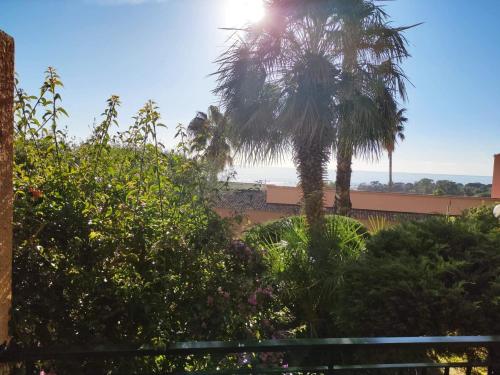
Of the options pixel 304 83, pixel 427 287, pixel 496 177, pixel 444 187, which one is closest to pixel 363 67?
pixel 304 83

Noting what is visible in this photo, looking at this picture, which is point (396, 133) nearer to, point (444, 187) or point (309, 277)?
Result: point (309, 277)

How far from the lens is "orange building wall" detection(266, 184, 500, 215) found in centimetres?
1797

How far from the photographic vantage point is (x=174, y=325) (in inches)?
65.7

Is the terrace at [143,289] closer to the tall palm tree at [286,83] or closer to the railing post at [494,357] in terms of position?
the railing post at [494,357]

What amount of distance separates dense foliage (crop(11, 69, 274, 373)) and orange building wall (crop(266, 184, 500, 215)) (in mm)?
15882

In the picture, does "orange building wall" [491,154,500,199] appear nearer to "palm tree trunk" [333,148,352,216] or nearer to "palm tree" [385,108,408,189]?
"palm tree" [385,108,408,189]

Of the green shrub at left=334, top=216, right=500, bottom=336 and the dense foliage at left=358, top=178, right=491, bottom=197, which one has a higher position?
the dense foliage at left=358, top=178, right=491, bottom=197

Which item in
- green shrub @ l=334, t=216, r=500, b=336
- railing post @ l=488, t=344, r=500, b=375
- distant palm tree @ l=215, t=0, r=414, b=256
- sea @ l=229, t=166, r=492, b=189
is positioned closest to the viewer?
railing post @ l=488, t=344, r=500, b=375

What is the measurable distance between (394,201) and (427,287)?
1767 centimetres

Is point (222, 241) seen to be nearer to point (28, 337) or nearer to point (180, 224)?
point (180, 224)

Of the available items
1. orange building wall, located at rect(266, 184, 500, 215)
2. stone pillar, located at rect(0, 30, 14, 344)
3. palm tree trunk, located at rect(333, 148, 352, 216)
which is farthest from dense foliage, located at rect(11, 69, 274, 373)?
orange building wall, located at rect(266, 184, 500, 215)

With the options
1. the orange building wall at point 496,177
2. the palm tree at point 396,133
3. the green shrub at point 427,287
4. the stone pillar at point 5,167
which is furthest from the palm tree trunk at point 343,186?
the stone pillar at point 5,167

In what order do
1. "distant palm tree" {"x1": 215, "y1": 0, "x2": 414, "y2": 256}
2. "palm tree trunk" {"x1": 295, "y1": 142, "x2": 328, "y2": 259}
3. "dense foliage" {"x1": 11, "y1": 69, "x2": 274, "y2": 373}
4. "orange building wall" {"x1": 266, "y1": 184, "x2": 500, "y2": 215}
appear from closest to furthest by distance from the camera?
"dense foliage" {"x1": 11, "y1": 69, "x2": 274, "y2": 373} → "distant palm tree" {"x1": 215, "y1": 0, "x2": 414, "y2": 256} → "palm tree trunk" {"x1": 295, "y1": 142, "x2": 328, "y2": 259} → "orange building wall" {"x1": 266, "y1": 184, "x2": 500, "y2": 215}

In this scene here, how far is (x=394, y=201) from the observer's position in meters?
19.3
